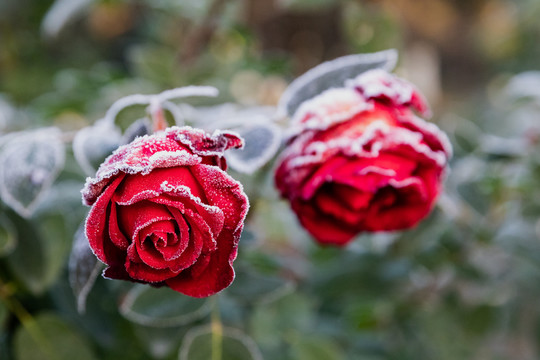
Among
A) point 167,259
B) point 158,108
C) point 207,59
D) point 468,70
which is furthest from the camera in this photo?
point 468,70

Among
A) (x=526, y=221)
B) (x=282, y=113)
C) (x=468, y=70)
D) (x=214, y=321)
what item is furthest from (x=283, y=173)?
(x=468, y=70)

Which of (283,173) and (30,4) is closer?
(283,173)

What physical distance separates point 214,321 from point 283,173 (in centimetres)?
17

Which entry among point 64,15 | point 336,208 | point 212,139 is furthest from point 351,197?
point 64,15

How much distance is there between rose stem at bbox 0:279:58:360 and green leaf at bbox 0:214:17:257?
0.04m

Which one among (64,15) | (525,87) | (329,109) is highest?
(525,87)

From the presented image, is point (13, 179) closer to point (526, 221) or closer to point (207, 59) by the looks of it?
point (207, 59)

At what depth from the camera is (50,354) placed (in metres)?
0.55

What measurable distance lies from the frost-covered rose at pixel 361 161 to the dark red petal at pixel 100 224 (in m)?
0.16

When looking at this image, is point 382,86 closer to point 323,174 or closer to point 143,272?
point 323,174

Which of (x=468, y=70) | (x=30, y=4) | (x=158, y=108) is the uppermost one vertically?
(x=468, y=70)

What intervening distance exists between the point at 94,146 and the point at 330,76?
0.65 ft

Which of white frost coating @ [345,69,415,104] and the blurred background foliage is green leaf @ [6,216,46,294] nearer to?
the blurred background foliage

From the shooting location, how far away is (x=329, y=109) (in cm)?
45
